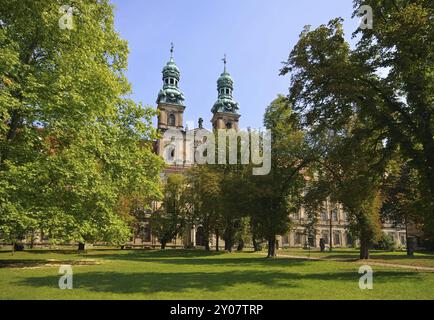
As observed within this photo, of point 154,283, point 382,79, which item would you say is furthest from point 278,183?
point 154,283

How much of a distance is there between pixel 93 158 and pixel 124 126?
369 centimetres

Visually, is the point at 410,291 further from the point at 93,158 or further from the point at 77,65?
the point at 77,65

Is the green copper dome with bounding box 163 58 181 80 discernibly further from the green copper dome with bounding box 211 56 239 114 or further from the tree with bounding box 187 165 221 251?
the tree with bounding box 187 165 221 251

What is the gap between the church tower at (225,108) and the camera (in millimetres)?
95000

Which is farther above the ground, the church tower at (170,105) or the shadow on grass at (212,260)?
the church tower at (170,105)

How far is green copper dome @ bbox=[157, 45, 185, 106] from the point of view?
88113mm

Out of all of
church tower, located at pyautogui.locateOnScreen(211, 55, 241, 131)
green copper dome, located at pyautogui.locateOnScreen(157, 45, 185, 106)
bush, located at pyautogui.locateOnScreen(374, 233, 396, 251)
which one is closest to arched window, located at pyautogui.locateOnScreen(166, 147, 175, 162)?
green copper dome, located at pyautogui.locateOnScreen(157, 45, 185, 106)

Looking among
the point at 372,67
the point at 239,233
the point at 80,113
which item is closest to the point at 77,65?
the point at 80,113

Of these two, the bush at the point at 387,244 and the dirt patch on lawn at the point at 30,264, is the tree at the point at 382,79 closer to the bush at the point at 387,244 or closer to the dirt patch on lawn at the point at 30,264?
Result: the dirt patch on lawn at the point at 30,264

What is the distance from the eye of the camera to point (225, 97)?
9712cm

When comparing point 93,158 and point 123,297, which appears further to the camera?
point 93,158

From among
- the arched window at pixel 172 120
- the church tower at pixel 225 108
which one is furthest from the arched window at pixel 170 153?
the church tower at pixel 225 108

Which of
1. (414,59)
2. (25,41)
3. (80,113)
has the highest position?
(25,41)
